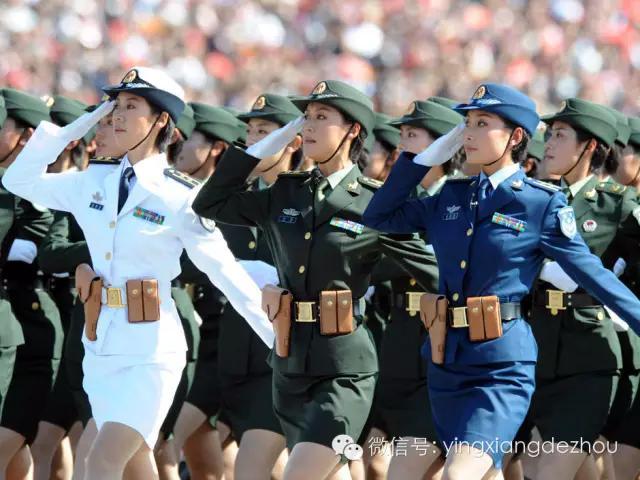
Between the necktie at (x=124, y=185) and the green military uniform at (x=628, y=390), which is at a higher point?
the necktie at (x=124, y=185)

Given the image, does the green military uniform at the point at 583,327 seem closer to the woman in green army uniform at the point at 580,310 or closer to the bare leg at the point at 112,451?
the woman in green army uniform at the point at 580,310

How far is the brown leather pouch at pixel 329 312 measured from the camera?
739cm

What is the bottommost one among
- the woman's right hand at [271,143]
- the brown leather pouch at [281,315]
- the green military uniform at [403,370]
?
the green military uniform at [403,370]

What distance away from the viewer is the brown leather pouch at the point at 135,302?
7383 mm

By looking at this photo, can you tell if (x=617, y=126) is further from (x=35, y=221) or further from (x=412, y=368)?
(x=35, y=221)

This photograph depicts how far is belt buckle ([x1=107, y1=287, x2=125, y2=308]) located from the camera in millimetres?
7430

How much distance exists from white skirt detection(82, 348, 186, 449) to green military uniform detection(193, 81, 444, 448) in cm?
55

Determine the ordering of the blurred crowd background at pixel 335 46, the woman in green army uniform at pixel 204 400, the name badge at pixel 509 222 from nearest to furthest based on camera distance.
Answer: the name badge at pixel 509 222 < the woman in green army uniform at pixel 204 400 < the blurred crowd background at pixel 335 46

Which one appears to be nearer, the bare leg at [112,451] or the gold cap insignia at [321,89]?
the bare leg at [112,451]

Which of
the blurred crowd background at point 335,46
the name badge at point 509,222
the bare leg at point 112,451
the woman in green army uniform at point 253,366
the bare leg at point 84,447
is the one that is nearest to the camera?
the name badge at point 509,222

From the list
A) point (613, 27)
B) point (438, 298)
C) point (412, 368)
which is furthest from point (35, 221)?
point (613, 27)

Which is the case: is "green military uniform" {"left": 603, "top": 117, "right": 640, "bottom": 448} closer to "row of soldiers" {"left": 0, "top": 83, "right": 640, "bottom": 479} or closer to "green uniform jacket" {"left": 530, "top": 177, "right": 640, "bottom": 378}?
"row of soldiers" {"left": 0, "top": 83, "right": 640, "bottom": 479}

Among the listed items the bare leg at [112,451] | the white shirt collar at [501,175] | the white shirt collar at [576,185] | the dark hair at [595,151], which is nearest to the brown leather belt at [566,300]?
the white shirt collar at [576,185]

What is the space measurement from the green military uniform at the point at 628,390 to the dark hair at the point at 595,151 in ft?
1.59
